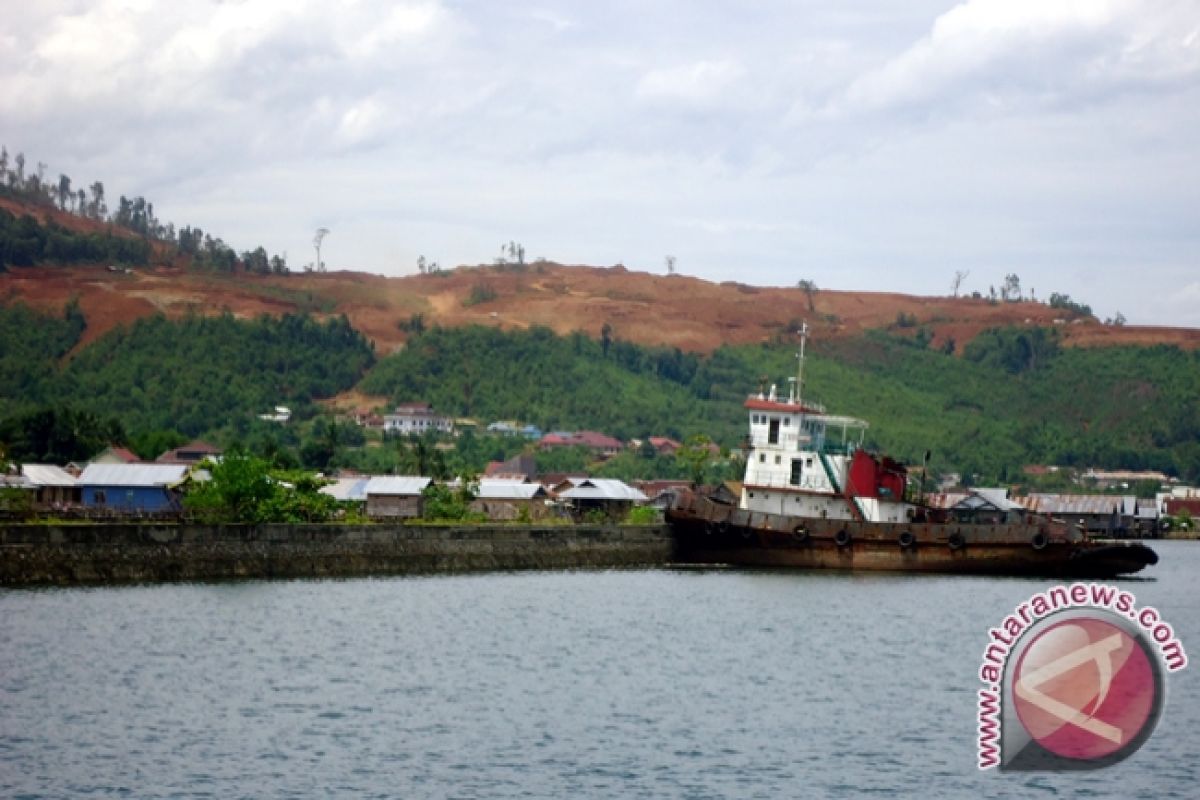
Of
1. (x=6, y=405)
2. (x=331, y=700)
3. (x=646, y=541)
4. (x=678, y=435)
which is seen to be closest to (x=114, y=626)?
(x=331, y=700)

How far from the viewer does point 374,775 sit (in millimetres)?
25172

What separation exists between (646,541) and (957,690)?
33928 mm

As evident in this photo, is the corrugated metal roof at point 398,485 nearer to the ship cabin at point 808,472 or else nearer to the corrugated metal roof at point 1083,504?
the ship cabin at point 808,472

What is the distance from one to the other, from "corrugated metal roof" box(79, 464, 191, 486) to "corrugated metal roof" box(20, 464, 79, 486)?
3.12 feet

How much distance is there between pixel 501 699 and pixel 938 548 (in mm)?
35310

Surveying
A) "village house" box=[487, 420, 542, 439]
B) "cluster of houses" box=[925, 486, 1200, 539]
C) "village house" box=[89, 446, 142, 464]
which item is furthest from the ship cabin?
"village house" box=[487, 420, 542, 439]

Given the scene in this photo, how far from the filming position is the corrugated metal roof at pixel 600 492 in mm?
92750

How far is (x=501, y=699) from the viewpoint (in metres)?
31.7

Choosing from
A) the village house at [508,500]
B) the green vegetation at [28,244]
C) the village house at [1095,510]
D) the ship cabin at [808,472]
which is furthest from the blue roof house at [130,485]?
the green vegetation at [28,244]

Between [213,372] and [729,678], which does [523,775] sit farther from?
[213,372]

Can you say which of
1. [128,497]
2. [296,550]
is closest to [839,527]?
[296,550]

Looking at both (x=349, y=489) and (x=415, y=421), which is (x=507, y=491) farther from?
(x=415, y=421)

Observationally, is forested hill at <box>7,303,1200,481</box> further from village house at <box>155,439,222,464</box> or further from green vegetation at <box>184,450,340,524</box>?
green vegetation at <box>184,450,340,524</box>

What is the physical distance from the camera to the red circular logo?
1923 centimetres
